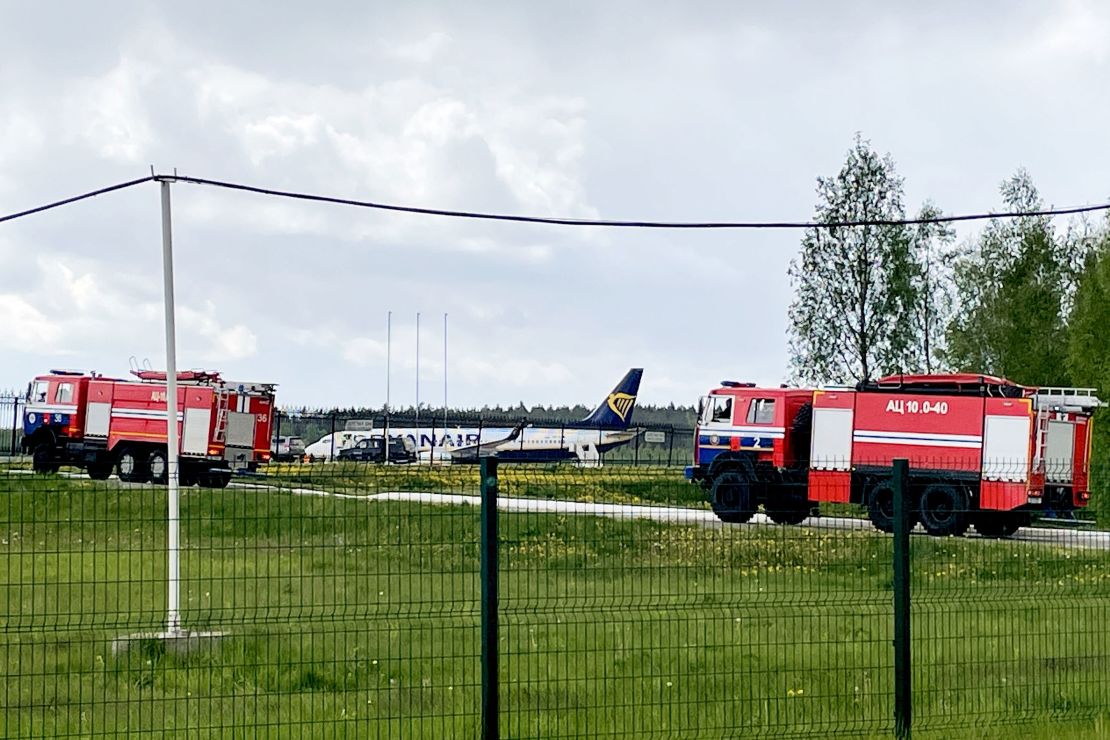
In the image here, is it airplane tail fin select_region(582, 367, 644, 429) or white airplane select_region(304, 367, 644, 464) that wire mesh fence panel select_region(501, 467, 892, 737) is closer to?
white airplane select_region(304, 367, 644, 464)

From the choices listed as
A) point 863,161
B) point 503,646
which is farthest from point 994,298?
point 503,646

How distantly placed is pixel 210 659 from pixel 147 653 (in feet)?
1.68

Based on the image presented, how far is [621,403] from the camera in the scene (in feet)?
232

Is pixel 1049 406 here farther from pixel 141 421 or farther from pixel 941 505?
pixel 141 421

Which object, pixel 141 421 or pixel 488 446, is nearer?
pixel 141 421

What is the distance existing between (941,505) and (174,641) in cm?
2092

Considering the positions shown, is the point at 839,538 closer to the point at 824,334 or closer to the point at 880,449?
the point at 880,449

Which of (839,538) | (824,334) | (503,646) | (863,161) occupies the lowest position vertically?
(503,646)

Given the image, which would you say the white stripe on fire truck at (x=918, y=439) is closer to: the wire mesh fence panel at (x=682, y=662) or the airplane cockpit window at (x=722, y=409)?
the airplane cockpit window at (x=722, y=409)

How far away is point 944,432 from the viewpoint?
97.3 ft

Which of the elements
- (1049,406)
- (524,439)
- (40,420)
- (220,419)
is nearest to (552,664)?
(1049,406)

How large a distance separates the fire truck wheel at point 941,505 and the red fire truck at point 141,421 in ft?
57.8

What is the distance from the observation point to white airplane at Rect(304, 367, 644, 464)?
6375 centimetres

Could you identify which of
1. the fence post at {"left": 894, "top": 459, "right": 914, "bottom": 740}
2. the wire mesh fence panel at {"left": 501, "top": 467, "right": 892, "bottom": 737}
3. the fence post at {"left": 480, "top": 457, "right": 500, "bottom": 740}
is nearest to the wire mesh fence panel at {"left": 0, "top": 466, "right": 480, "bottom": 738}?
the wire mesh fence panel at {"left": 501, "top": 467, "right": 892, "bottom": 737}
